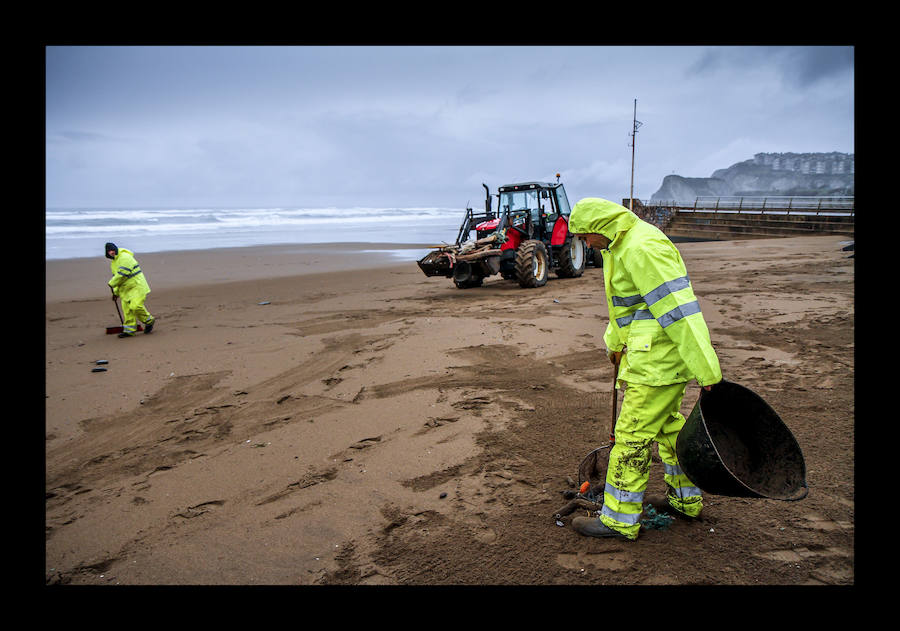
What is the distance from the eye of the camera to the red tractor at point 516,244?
41.6ft

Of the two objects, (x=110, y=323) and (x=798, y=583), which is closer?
(x=798, y=583)

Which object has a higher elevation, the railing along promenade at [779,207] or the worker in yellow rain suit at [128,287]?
the railing along promenade at [779,207]

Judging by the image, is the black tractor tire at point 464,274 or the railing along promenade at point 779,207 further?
the railing along promenade at point 779,207

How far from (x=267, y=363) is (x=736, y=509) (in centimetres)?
571

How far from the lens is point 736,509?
343 cm

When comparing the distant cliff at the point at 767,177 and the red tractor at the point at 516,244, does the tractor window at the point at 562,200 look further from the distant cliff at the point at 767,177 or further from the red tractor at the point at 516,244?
the distant cliff at the point at 767,177

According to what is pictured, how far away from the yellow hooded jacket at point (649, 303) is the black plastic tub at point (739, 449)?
9.8 inches

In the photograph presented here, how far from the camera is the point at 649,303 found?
292 cm

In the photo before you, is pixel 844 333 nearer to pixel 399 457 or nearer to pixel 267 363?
pixel 399 457

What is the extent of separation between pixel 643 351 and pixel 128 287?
29.9 ft

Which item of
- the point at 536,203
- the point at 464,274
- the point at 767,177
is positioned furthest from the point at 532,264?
the point at 767,177

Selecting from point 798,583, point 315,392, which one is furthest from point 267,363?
point 798,583

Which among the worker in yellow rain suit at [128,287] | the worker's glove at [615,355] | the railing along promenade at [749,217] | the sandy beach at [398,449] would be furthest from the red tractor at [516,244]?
the railing along promenade at [749,217]
